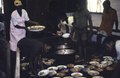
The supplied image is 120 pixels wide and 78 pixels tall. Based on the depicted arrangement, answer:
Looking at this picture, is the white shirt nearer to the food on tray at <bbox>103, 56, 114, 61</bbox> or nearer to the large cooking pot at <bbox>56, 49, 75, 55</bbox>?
the large cooking pot at <bbox>56, 49, 75, 55</bbox>

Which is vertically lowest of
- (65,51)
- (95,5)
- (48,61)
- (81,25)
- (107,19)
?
(48,61)

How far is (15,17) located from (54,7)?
3272mm

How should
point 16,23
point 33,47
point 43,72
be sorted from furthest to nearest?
point 16,23
point 43,72
point 33,47

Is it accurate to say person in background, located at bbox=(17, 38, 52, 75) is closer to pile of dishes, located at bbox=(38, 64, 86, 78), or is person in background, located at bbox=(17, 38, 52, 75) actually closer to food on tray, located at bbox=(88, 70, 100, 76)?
pile of dishes, located at bbox=(38, 64, 86, 78)

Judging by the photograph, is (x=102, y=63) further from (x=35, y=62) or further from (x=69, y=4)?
(x=69, y=4)

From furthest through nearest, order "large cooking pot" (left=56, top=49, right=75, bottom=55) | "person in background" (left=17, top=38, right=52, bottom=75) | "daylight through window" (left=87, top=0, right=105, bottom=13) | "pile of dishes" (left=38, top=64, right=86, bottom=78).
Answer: "daylight through window" (left=87, top=0, right=105, bottom=13), "large cooking pot" (left=56, top=49, right=75, bottom=55), "pile of dishes" (left=38, top=64, right=86, bottom=78), "person in background" (left=17, top=38, right=52, bottom=75)

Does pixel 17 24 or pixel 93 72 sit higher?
pixel 17 24

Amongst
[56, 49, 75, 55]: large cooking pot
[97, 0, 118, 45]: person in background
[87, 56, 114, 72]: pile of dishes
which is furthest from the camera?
Result: [56, 49, 75, 55]: large cooking pot

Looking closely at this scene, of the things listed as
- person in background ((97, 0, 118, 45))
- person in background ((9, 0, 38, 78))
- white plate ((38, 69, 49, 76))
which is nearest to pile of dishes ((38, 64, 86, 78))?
white plate ((38, 69, 49, 76))

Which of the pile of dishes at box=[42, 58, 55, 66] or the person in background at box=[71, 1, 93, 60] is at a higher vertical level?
the person in background at box=[71, 1, 93, 60]

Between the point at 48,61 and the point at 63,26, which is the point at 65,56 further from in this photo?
the point at 63,26

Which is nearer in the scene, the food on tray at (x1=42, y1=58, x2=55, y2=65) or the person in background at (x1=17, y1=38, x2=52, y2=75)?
the person in background at (x1=17, y1=38, x2=52, y2=75)

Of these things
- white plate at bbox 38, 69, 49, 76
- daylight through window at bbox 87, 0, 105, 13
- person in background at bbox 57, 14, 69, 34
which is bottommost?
white plate at bbox 38, 69, 49, 76

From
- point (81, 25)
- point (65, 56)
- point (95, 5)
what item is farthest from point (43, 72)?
point (95, 5)
